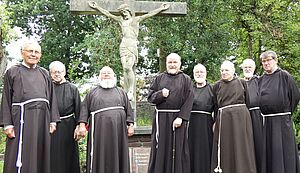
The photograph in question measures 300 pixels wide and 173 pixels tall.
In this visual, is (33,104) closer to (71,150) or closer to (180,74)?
(71,150)

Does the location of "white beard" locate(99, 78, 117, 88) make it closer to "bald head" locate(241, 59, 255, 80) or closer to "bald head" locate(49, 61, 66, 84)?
"bald head" locate(49, 61, 66, 84)

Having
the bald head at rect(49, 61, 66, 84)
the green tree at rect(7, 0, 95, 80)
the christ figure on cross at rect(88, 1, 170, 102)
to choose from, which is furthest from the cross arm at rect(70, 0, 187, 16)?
the green tree at rect(7, 0, 95, 80)

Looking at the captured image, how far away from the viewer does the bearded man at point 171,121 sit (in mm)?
5359

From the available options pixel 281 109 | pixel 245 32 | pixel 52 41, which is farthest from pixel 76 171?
pixel 52 41

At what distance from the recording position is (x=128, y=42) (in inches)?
312

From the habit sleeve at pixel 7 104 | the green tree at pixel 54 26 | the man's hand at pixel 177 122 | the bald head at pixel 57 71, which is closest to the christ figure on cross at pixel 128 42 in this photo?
the bald head at pixel 57 71

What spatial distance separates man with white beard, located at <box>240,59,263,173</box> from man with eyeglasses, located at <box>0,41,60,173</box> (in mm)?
2747

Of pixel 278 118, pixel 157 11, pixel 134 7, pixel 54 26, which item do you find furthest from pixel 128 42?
pixel 54 26

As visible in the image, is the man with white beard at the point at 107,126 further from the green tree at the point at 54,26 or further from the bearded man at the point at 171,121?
the green tree at the point at 54,26

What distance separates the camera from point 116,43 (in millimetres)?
13359

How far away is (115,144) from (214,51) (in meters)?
8.64

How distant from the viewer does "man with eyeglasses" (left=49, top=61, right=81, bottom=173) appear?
18.0ft

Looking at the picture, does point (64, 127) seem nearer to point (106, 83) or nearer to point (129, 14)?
point (106, 83)

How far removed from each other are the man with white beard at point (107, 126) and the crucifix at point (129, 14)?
2264 millimetres
